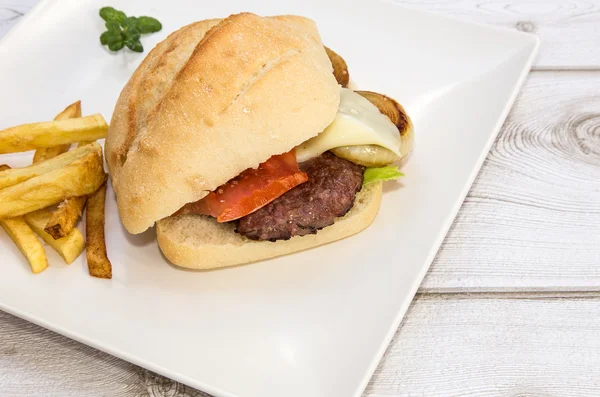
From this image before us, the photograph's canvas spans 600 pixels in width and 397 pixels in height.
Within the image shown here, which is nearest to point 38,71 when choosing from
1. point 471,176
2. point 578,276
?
point 471,176

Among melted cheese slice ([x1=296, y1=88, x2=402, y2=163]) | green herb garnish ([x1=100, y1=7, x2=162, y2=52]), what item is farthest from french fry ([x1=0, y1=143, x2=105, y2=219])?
green herb garnish ([x1=100, y1=7, x2=162, y2=52])

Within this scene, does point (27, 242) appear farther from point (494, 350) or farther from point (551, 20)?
point (551, 20)

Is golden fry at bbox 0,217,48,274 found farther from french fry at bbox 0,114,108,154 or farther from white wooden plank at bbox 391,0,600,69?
white wooden plank at bbox 391,0,600,69

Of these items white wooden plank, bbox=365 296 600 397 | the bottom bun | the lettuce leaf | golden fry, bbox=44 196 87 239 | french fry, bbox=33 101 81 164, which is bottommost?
white wooden plank, bbox=365 296 600 397

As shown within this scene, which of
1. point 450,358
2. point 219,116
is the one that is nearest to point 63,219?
point 219,116

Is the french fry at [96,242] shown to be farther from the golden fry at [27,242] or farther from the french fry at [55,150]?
the french fry at [55,150]

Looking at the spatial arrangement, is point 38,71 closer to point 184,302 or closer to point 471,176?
point 184,302

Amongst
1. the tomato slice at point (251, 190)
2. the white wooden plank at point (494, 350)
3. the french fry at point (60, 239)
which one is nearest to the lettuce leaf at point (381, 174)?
the tomato slice at point (251, 190)
